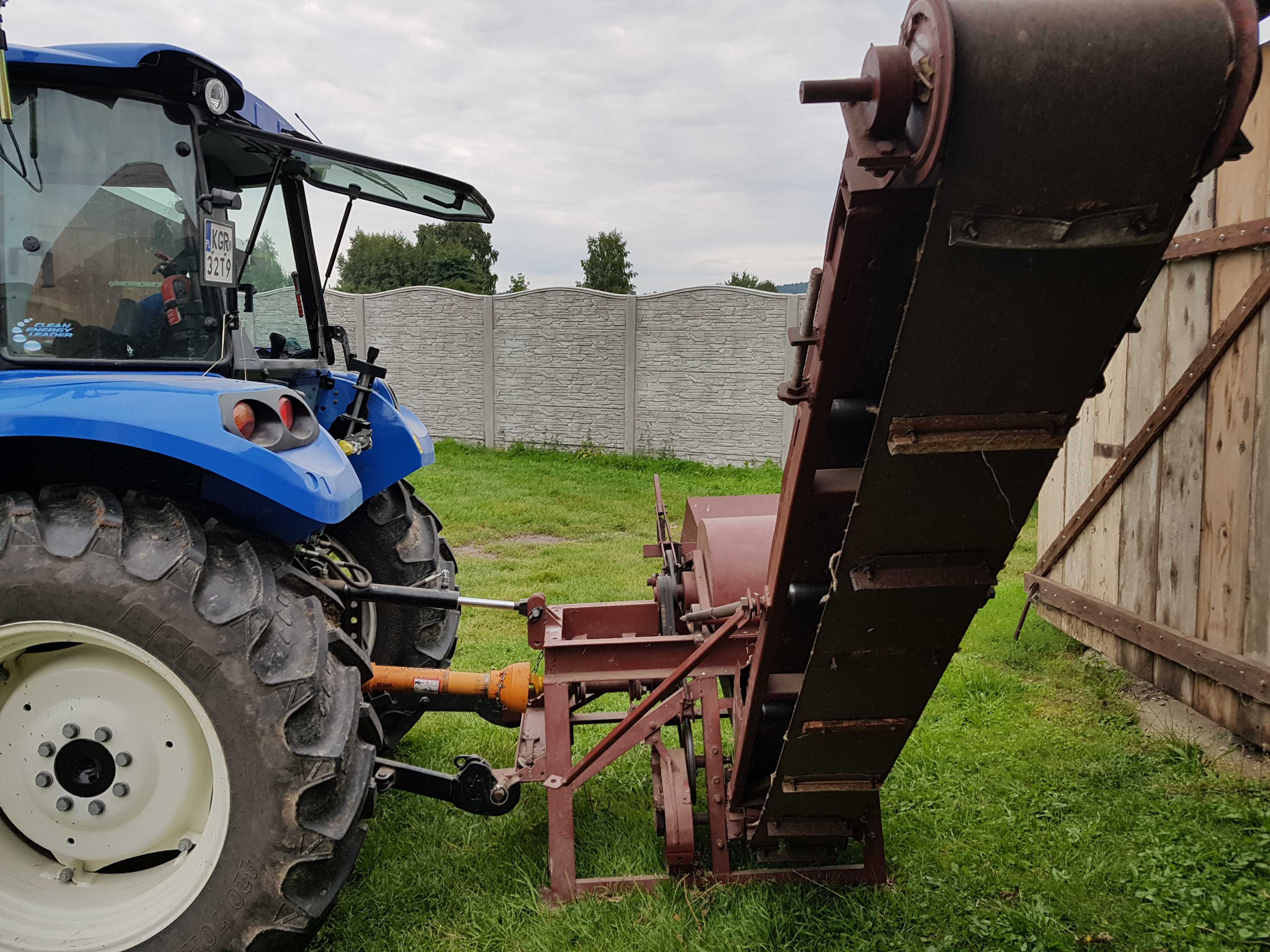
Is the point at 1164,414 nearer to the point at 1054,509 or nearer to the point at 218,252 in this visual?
the point at 1054,509

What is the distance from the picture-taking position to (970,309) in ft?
4.85

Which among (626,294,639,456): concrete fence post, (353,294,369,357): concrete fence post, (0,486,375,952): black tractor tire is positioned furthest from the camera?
(353,294,369,357): concrete fence post

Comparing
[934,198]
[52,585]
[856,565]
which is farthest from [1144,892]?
[52,585]

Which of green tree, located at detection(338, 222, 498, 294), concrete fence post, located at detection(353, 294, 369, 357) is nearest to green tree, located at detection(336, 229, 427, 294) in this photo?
green tree, located at detection(338, 222, 498, 294)

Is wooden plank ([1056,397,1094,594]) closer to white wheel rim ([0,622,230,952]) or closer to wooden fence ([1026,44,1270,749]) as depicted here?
wooden fence ([1026,44,1270,749])

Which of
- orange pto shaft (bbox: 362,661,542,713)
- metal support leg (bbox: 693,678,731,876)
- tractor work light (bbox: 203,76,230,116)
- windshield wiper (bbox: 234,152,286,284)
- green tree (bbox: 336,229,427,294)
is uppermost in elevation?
green tree (bbox: 336,229,427,294)

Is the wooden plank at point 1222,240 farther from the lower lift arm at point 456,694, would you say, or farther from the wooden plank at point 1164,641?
the lower lift arm at point 456,694

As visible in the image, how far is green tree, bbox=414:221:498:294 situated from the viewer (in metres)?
49.2

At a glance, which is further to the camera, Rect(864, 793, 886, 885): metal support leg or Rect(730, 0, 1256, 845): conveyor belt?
Rect(864, 793, 886, 885): metal support leg

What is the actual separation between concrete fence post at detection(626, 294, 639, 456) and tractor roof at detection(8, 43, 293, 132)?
348 inches

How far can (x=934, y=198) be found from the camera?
4.46ft

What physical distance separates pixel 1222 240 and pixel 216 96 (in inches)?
147

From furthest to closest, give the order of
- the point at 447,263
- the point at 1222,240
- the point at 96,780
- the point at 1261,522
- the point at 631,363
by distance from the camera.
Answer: the point at 447,263 → the point at 631,363 → the point at 1222,240 → the point at 1261,522 → the point at 96,780

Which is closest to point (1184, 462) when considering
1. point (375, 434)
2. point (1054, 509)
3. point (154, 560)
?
point (1054, 509)
